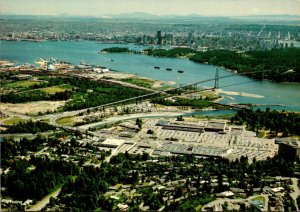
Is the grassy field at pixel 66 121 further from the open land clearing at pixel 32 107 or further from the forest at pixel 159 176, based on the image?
the forest at pixel 159 176

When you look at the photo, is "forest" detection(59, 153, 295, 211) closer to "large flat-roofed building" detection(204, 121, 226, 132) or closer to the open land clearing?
"large flat-roofed building" detection(204, 121, 226, 132)

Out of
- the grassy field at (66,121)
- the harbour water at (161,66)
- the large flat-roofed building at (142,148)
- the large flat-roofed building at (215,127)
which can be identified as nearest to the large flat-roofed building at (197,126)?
the large flat-roofed building at (215,127)

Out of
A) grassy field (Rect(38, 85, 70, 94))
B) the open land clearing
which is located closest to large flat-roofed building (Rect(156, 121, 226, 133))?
the open land clearing

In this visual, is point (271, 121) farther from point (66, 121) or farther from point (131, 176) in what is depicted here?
point (66, 121)

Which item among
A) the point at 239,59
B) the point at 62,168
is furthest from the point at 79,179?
the point at 239,59

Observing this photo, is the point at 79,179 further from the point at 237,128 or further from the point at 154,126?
the point at 237,128
